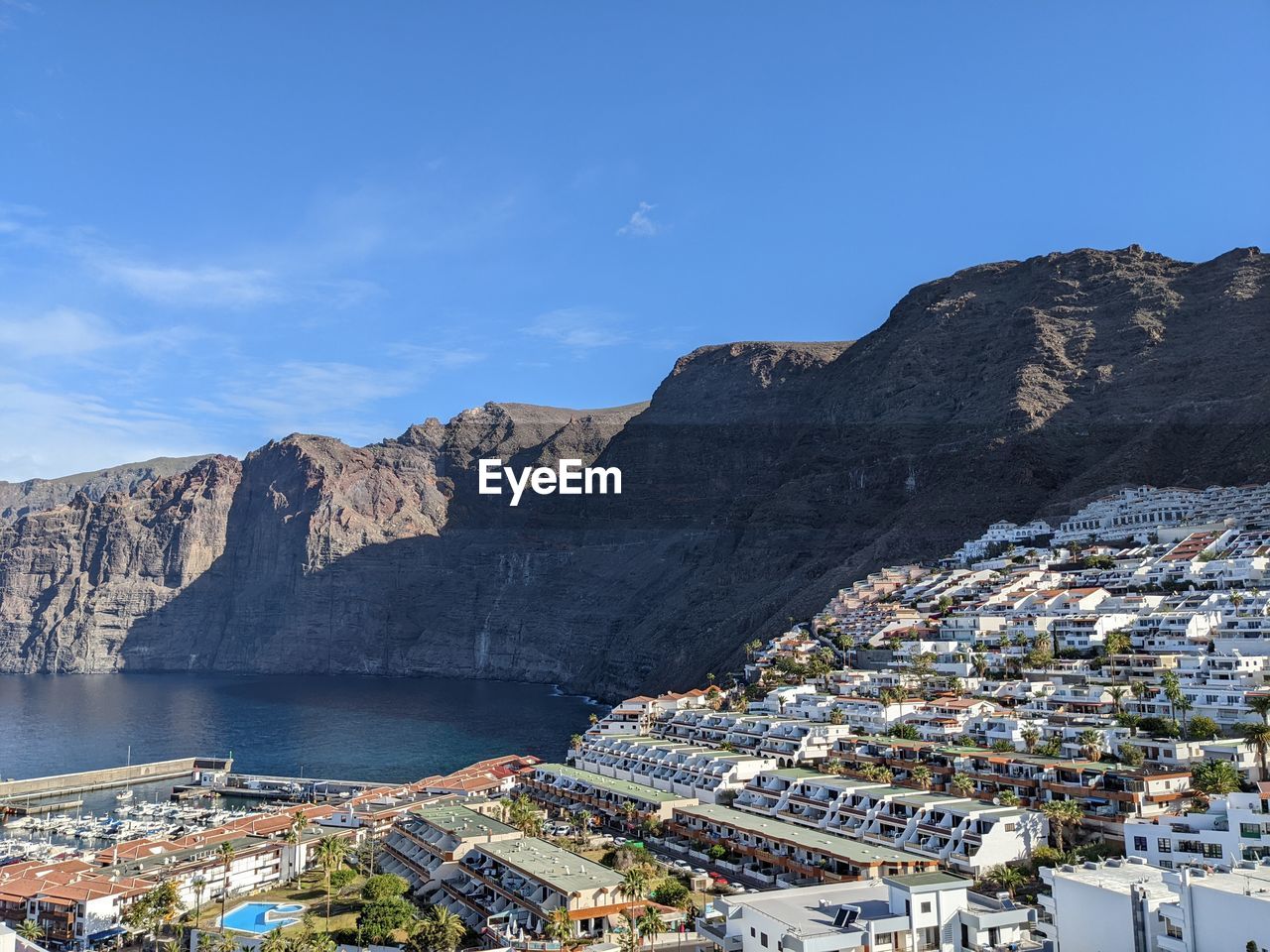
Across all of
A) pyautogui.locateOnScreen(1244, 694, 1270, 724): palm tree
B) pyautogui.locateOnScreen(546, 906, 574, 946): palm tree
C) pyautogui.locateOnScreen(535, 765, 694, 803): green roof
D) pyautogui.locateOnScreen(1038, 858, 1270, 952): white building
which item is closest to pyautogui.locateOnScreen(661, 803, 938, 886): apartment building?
pyautogui.locateOnScreen(535, 765, 694, 803): green roof

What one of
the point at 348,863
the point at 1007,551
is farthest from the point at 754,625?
the point at 348,863

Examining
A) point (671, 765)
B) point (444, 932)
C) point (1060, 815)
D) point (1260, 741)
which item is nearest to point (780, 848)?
point (1060, 815)

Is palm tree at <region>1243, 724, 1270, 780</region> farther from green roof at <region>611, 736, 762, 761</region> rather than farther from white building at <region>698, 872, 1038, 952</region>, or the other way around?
green roof at <region>611, 736, 762, 761</region>

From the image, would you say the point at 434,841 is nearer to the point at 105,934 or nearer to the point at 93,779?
the point at 105,934

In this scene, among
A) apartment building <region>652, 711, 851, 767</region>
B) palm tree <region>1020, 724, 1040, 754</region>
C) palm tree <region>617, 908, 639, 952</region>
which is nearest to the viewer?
palm tree <region>617, 908, 639, 952</region>

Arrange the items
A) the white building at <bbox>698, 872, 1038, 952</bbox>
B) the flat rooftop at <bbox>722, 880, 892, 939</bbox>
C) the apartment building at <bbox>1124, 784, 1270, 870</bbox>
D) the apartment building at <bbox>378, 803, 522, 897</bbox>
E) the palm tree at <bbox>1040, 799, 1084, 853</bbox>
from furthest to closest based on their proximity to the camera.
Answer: the apartment building at <bbox>378, 803, 522, 897</bbox>, the palm tree at <bbox>1040, 799, 1084, 853</bbox>, the apartment building at <bbox>1124, 784, 1270, 870</bbox>, the flat rooftop at <bbox>722, 880, 892, 939</bbox>, the white building at <bbox>698, 872, 1038, 952</bbox>

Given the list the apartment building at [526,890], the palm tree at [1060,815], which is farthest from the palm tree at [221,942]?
the palm tree at [1060,815]
